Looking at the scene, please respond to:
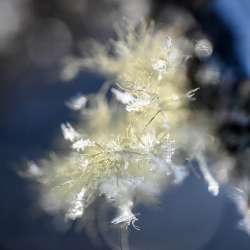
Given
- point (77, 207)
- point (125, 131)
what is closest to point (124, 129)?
point (125, 131)

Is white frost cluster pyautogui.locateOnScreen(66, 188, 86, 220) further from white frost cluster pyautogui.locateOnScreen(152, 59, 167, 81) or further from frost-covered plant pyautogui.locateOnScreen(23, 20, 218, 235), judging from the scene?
white frost cluster pyautogui.locateOnScreen(152, 59, 167, 81)

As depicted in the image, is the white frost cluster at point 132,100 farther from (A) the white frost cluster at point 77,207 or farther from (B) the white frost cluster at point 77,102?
(A) the white frost cluster at point 77,207

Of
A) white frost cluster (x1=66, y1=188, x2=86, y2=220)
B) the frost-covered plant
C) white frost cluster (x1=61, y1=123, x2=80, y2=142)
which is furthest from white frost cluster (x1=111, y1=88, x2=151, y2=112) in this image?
white frost cluster (x1=66, y1=188, x2=86, y2=220)

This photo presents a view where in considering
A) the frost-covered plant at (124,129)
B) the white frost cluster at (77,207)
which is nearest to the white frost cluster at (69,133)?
the frost-covered plant at (124,129)

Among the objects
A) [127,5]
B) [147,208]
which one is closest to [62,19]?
[127,5]

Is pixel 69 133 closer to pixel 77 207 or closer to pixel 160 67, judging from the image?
pixel 77 207

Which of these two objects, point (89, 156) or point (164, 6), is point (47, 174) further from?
point (164, 6)
